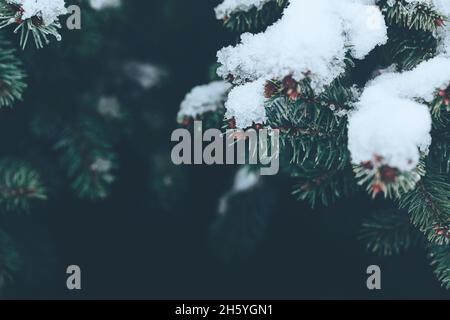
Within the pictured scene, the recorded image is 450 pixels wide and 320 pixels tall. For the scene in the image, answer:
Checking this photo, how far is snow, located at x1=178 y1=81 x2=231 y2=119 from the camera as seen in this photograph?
113 cm

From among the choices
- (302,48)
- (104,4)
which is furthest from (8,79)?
(302,48)

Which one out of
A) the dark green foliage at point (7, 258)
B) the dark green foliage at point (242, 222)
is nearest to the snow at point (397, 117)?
the dark green foliage at point (242, 222)

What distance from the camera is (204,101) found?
1.14m

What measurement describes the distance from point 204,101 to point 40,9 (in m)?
0.41

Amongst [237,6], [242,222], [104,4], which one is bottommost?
[242,222]

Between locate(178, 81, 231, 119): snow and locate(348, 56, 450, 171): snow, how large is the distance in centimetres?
36

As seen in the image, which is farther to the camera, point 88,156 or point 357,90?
point 88,156

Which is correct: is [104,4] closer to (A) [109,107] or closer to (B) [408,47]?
(A) [109,107]

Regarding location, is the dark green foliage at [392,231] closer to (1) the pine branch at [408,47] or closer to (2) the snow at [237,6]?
(1) the pine branch at [408,47]

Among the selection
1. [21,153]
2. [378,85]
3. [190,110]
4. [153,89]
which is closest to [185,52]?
[153,89]

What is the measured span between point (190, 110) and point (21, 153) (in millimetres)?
466

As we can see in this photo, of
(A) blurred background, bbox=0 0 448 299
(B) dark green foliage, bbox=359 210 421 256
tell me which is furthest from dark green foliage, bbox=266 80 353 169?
(A) blurred background, bbox=0 0 448 299

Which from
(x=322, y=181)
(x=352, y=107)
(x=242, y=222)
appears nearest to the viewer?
(x=352, y=107)

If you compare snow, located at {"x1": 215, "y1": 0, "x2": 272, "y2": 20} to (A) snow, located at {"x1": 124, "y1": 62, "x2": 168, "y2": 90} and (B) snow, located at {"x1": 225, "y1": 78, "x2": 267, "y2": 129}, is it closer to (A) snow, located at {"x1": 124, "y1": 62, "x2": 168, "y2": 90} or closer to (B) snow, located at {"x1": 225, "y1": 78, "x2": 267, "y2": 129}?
(B) snow, located at {"x1": 225, "y1": 78, "x2": 267, "y2": 129}
